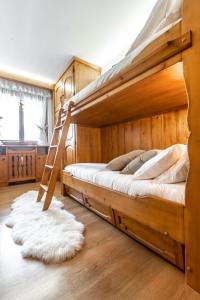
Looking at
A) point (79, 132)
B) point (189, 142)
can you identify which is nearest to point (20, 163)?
point (79, 132)

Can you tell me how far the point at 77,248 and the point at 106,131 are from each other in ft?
7.05

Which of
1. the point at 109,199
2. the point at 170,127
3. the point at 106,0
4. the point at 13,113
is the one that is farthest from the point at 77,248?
the point at 13,113

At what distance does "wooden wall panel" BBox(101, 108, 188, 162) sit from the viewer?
5.95 feet

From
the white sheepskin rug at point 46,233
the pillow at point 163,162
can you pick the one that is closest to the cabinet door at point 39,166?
the white sheepskin rug at point 46,233

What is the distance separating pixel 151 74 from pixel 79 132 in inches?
77.4

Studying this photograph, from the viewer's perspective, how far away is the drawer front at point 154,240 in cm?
92

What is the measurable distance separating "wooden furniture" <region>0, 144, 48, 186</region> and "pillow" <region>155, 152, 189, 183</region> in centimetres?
311

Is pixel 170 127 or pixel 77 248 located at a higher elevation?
pixel 170 127

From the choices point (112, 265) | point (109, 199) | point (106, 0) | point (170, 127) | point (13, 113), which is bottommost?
point (112, 265)

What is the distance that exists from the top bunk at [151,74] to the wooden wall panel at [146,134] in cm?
15

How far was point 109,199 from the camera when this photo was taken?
137 cm

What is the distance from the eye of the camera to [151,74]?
1.02 metres

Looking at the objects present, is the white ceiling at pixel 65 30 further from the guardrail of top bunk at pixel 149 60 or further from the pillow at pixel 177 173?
the pillow at pixel 177 173

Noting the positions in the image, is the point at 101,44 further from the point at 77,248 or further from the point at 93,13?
the point at 77,248
